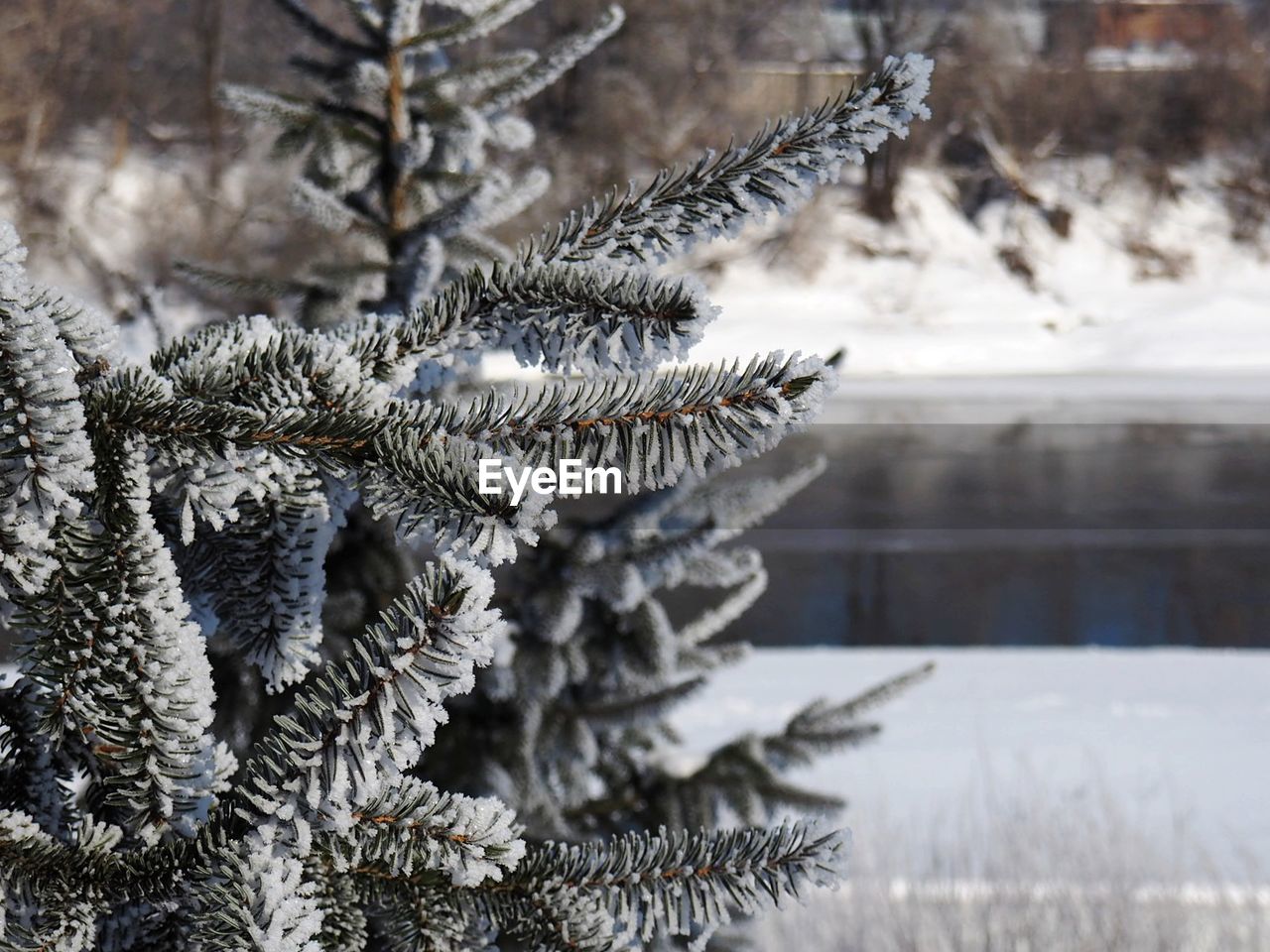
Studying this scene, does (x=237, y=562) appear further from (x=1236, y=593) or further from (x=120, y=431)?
(x=1236, y=593)

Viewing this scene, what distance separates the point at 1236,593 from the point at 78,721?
983 centimetres

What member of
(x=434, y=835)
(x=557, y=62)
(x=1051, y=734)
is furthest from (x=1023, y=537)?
(x=434, y=835)

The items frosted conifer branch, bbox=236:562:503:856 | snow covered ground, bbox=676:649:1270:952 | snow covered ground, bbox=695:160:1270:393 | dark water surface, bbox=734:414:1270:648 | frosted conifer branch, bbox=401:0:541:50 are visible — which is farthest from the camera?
snow covered ground, bbox=695:160:1270:393

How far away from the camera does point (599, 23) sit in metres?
2.03

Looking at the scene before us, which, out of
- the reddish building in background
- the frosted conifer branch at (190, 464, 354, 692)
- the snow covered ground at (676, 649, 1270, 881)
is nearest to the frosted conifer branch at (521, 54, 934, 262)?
the frosted conifer branch at (190, 464, 354, 692)

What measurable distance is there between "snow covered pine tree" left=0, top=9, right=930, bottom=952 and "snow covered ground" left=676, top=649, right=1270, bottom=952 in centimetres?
273

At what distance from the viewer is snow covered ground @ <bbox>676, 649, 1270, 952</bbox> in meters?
3.92

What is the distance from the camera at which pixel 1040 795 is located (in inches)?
187

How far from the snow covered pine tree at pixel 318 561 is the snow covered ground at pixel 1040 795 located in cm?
273

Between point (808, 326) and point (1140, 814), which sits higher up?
point (1140, 814)

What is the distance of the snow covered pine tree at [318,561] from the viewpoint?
693 mm

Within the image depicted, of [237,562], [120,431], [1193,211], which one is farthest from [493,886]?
[1193,211]

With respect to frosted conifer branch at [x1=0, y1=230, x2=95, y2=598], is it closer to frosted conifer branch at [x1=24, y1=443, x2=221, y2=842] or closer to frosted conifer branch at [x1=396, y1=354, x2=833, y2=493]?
frosted conifer branch at [x1=24, y1=443, x2=221, y2=842]

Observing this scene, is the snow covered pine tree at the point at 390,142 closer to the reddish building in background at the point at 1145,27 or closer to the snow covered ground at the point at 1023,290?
the snow covered ground at the point at 1023,290
